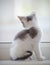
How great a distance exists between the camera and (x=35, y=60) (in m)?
1.78

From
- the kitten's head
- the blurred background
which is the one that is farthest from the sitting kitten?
the blurred background

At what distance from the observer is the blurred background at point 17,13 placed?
187 centimetres

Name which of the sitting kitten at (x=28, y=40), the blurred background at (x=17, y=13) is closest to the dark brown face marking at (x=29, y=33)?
the sitting kitten at (x=28, y=40)

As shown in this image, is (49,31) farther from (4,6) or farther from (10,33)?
(4,6)

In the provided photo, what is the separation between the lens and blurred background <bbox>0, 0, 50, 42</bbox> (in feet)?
6.15

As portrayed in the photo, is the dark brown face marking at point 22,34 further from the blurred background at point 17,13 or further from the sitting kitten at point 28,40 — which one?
the blurred background at point 17,13

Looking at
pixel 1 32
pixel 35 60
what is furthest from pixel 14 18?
pixel 35 60

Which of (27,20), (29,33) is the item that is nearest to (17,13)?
(27,20)

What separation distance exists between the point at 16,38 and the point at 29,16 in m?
0.27

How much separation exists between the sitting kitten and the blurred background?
12 centimetres

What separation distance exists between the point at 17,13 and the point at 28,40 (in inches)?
13.6

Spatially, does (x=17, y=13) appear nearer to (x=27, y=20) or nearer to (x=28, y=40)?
(x=27, y=20)

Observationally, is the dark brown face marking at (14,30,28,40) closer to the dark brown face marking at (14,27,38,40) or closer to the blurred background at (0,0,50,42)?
Result: the dark brown face marking at (14,27,38,40)

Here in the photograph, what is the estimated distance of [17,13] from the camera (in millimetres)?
1882
